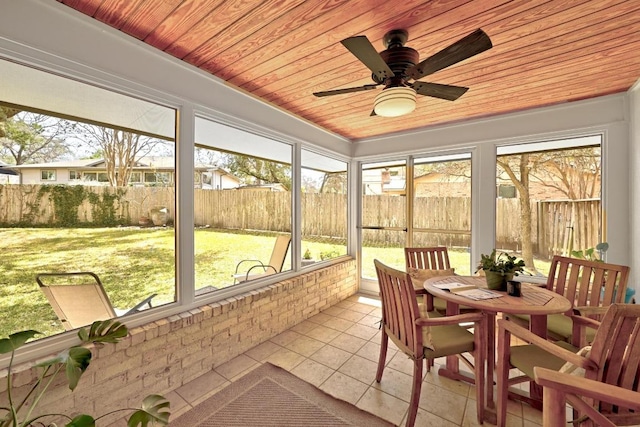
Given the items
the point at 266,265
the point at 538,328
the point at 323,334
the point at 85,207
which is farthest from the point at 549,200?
the point at 85,207

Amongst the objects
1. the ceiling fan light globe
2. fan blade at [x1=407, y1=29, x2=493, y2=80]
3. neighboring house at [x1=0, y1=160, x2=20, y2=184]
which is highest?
fan blade at [x1=407, y1=29, x2=493, y2=80]

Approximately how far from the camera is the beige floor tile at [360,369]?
7.33 feet

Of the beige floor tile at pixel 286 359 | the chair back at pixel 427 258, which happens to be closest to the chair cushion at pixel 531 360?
the chair back at pixel 427 258

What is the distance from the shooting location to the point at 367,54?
4.92 feet

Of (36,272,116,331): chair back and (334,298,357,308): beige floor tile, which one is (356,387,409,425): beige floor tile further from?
(36,272,116,331): chair back

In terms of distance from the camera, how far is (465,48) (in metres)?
1.44

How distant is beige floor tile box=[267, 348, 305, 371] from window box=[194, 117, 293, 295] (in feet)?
2.54

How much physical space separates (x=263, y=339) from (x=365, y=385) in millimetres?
1169

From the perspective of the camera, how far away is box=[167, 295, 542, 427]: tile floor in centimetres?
186

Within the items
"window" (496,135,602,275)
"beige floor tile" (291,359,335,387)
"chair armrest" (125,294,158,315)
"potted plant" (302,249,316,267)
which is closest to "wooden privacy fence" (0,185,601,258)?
"window" (496,135,602,275)

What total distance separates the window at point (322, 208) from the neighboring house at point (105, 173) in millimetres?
1227

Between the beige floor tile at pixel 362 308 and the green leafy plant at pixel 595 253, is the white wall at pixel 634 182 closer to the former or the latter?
the green leafy plant at pixel 595 253

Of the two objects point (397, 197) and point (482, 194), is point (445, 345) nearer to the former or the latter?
point (482, 194)

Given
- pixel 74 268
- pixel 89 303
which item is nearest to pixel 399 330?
pixel 89 303
